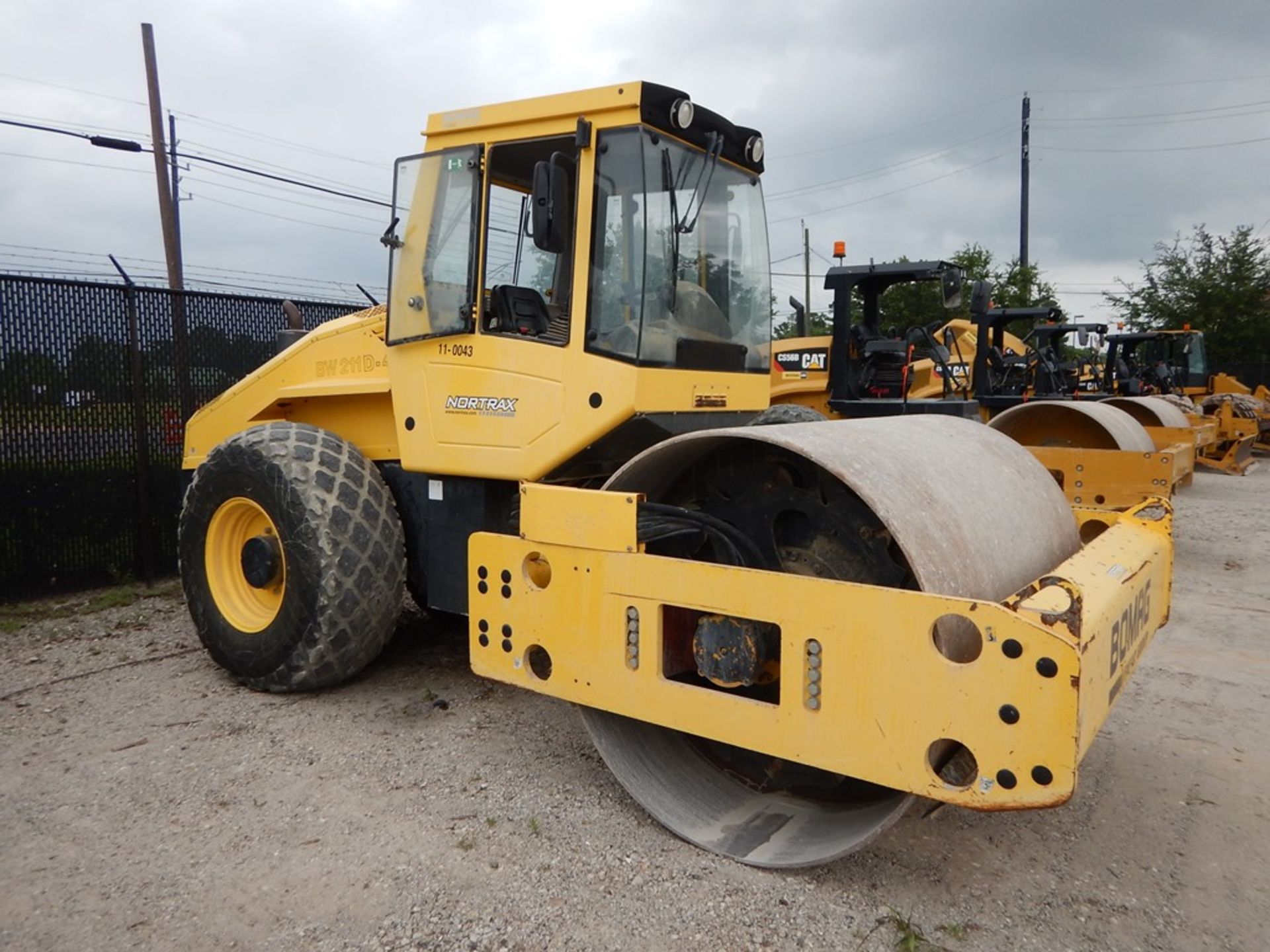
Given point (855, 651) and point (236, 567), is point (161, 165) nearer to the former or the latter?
point (236, 567)

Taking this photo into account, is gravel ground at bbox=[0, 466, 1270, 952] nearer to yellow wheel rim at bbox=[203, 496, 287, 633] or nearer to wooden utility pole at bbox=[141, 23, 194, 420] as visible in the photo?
yellow wheel rim at bbox=[203, 496, 287, 633]

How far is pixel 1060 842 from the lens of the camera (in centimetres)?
296

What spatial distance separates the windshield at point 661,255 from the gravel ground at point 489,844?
1.55m

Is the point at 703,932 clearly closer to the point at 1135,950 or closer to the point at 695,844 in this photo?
the point at 695,844

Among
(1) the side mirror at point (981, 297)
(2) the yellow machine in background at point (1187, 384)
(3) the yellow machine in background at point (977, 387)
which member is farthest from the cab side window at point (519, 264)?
(2) the yellow machine in background at point (1187, 384)

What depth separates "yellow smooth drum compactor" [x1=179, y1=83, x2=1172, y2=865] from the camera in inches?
95.0

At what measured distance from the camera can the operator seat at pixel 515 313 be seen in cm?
388

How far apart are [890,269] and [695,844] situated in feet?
24.0

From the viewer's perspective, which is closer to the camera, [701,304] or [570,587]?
[570,587]

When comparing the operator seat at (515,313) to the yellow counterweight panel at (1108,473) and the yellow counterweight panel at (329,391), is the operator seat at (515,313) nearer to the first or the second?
the yellow counterweight panel at (329,391)

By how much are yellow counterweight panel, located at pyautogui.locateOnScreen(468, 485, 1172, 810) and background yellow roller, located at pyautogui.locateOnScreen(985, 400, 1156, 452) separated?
13.5 ft

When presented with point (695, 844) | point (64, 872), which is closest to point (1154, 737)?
point (695, 844)

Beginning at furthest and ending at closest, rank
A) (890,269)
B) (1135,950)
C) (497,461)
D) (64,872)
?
(890,269) < (497,461) < (64,872) < (1135,950)

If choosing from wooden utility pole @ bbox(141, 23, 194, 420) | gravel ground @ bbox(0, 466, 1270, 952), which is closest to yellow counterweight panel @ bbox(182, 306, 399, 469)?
gravel ground @ bbox(0, 466, 1270, 952)
